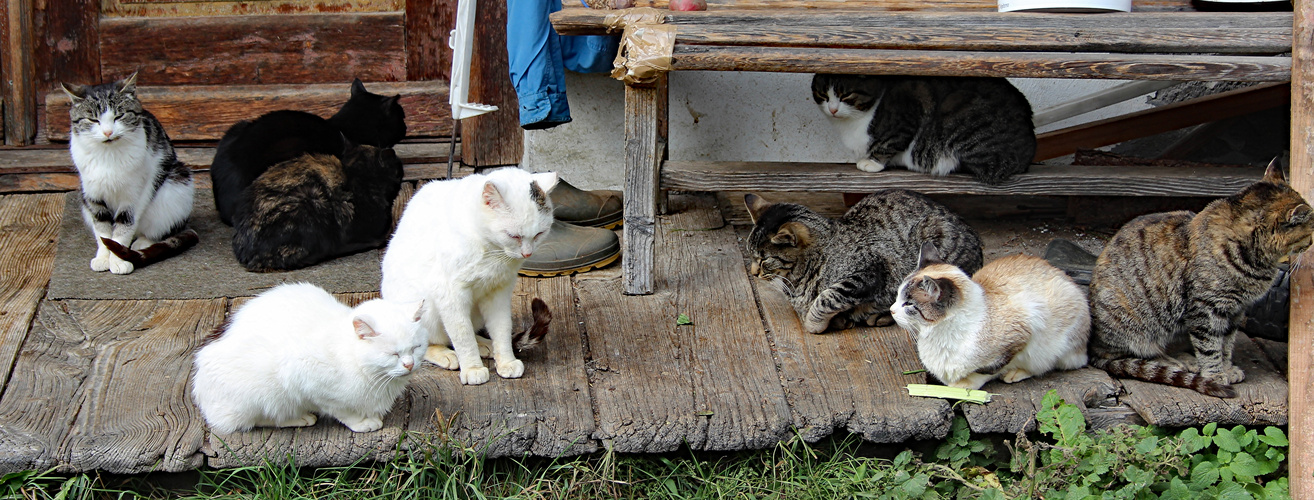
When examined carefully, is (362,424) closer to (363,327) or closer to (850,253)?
(363,327)

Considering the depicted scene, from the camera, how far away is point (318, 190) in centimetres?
407

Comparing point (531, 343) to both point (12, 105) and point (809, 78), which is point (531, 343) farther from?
point (12, 105)

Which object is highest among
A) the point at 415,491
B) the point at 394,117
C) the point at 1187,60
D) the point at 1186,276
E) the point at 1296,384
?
the point at 1187,60

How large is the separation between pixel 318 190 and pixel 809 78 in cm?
254

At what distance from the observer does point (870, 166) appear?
404cm

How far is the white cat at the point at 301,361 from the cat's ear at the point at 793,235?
1.43 metres

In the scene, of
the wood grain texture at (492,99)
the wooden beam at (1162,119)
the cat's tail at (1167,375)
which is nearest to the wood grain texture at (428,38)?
the wood grain texture at (492,99)

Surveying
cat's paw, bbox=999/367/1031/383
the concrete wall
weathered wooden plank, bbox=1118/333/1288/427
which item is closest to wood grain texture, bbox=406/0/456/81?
the concrete wall

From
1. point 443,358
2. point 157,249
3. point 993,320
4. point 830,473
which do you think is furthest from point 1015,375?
point 157,249

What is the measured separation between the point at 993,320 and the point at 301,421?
2.16 meters

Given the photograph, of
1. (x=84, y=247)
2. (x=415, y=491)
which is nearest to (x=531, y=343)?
(x=415, y=491)

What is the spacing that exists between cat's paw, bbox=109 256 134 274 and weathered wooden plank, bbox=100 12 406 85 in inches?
56.2

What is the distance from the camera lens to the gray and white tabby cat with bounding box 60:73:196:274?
3783 millimetres

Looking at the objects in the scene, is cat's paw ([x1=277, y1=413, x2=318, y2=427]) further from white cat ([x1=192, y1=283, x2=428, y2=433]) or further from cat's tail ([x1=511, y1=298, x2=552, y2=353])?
cat's tail ([x1=511, y1=298, x2=552, y2=353])
